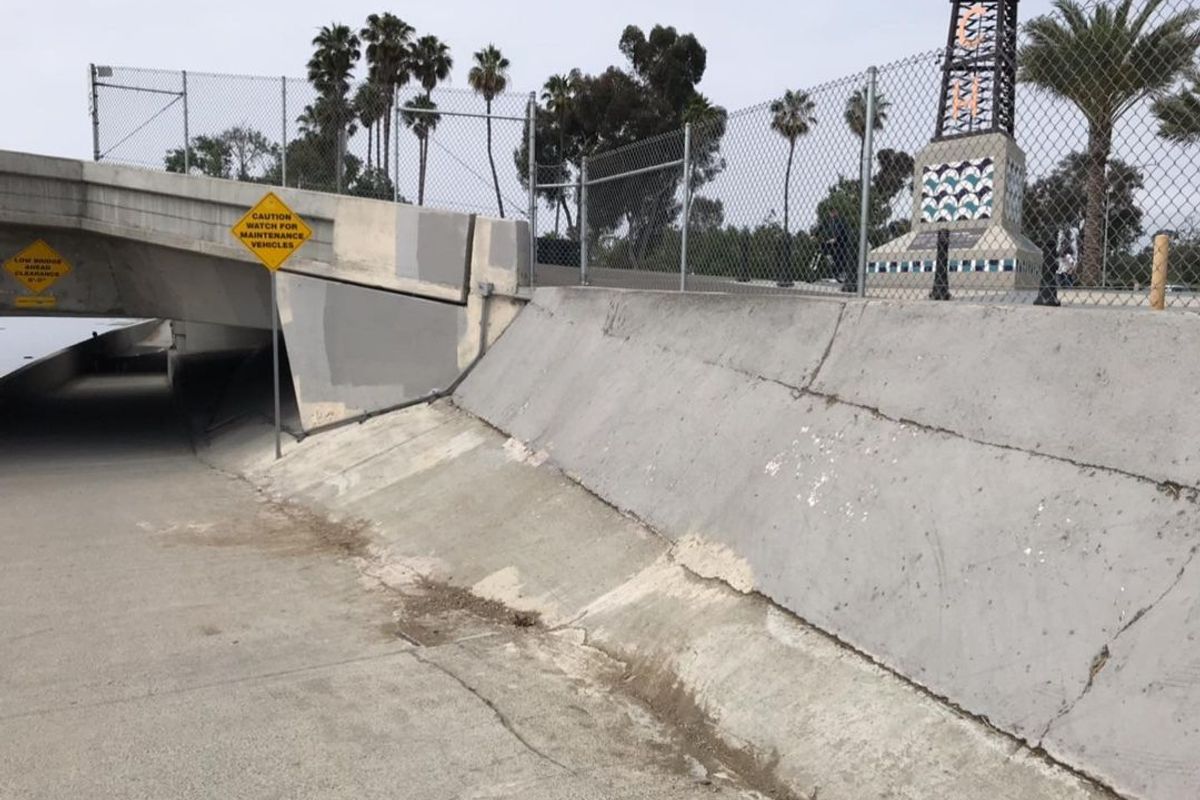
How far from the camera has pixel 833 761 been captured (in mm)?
3629

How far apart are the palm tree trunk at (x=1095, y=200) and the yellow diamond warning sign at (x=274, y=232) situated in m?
9.64

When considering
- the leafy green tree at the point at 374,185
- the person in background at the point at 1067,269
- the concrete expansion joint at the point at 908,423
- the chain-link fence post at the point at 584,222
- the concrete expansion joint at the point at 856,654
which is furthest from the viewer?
the leafy green tree at the point at 374,185

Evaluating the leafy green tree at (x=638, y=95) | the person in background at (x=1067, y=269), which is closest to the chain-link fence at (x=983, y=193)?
the person in background at (x=1067, y=269)

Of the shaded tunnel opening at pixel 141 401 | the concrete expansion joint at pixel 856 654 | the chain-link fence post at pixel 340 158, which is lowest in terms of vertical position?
the shaded tunnel opening at pixel 141 401

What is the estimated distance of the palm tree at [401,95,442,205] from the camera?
40.8 ft

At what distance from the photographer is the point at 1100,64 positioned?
15.6 feet

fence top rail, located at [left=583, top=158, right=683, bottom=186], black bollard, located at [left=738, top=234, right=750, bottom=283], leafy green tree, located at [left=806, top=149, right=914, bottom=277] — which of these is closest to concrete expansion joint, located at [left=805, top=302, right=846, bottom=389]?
leafy green tree, located at [left=806, top=149, right=914, bottom=277]

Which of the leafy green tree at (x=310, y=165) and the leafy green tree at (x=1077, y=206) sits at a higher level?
the leafy green tree at (x=310, y=165)

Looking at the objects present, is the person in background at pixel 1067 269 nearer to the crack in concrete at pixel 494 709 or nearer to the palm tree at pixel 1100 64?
the palm tree at pixel 1100 64

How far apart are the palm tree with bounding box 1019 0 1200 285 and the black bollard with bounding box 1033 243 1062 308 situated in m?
0.16

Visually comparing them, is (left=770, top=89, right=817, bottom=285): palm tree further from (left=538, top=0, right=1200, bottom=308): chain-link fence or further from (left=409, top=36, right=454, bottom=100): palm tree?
(left=409, top=36, right=454, bottom=100): palm tree

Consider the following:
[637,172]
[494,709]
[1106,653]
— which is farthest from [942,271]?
[637,172]

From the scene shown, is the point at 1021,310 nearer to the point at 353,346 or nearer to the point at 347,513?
the point at 347,513

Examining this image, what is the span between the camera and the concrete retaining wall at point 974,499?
10.9 feet
